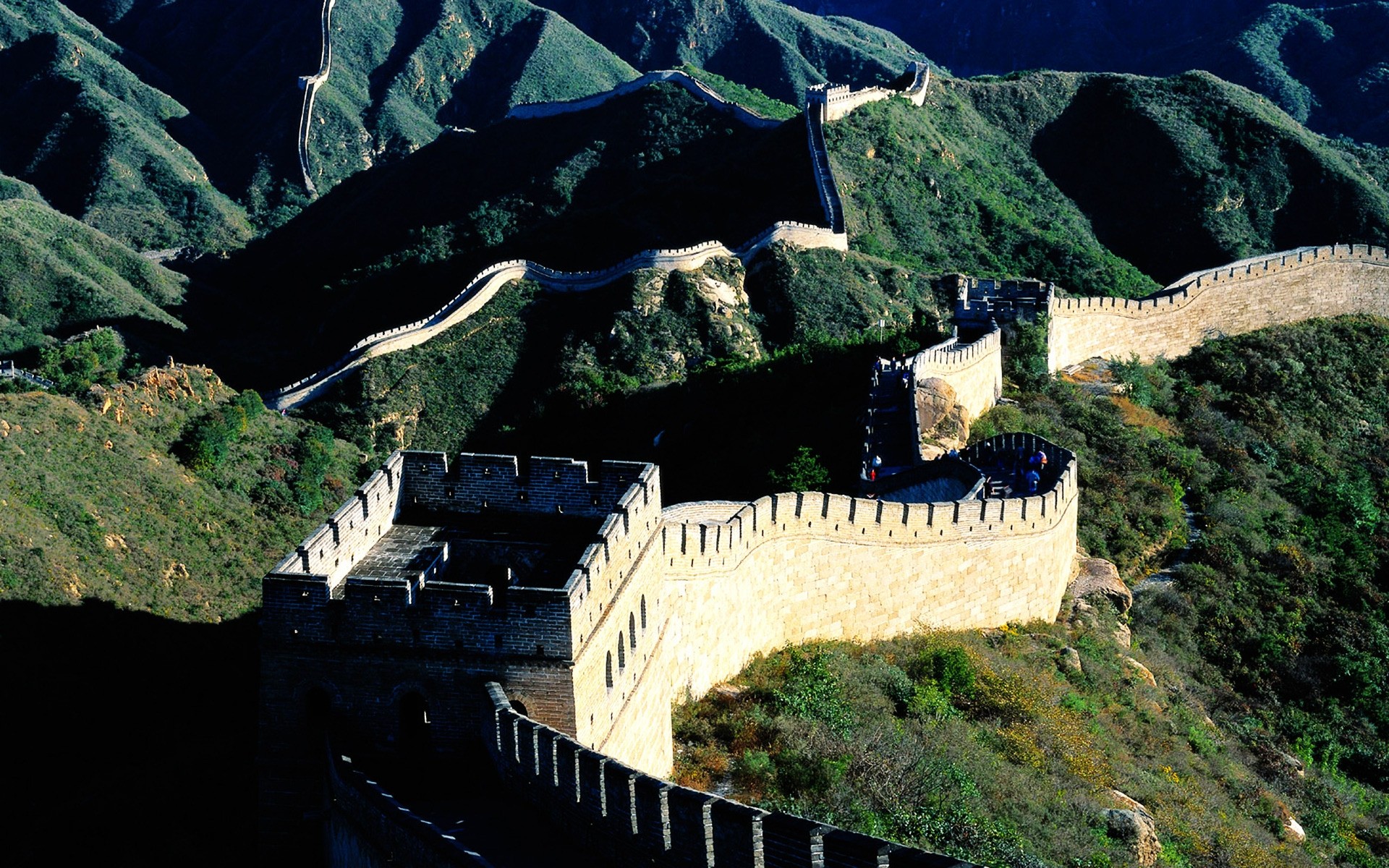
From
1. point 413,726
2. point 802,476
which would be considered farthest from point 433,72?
point 413,726

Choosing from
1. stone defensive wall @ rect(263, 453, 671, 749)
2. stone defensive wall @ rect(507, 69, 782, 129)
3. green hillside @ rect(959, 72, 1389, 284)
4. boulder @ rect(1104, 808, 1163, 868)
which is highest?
stone defensive wall @ rect(507, 69, 782, 129)

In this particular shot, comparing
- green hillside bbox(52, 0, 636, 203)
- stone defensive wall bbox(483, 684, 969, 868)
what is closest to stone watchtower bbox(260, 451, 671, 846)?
stone defensive wall bbox(483, 684, 969, 868)

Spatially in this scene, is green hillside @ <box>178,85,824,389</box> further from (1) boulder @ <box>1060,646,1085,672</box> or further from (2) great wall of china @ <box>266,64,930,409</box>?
(1) boulder @ <box>1060,646,1085,672</box>

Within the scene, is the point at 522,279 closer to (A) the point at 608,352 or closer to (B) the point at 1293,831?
(A) the point at 608,352

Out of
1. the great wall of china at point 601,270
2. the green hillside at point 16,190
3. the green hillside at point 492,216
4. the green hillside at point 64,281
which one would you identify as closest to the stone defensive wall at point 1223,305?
the great wall of china at point 601,270

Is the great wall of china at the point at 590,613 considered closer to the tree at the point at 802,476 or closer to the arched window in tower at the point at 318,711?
the arched window in tower at the point at 318,711

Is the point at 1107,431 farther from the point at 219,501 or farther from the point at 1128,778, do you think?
the point at 219,501
